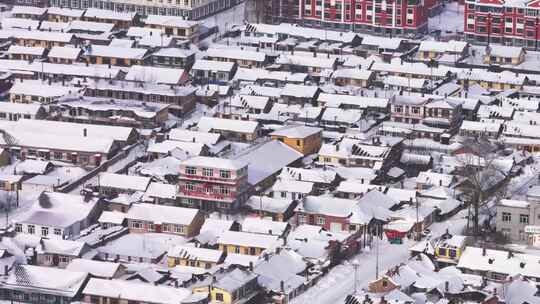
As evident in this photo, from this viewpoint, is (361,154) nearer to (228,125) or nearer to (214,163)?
(228,125)

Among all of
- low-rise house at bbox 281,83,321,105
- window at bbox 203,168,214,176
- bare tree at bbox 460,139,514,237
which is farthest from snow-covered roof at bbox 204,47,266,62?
window at bbox 203,168,214,176

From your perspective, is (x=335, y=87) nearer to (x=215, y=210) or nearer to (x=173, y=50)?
(x=173, y=50)

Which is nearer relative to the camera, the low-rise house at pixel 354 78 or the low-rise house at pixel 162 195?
the low-rise house at pixel 162 195

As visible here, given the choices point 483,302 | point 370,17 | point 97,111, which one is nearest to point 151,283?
point 483,302

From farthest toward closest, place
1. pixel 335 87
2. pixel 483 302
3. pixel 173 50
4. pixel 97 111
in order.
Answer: pixel 173 50
pixel 335 87
pixel 97 111
pixel 483 302

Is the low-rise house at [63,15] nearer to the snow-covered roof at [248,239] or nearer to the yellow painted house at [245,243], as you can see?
the snow-covered roof at [248,239]

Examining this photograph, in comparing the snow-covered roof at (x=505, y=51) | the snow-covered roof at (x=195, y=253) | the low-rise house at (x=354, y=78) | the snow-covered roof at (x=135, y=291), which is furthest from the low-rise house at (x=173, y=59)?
the snow-covered roof at (x=135, y=291)
